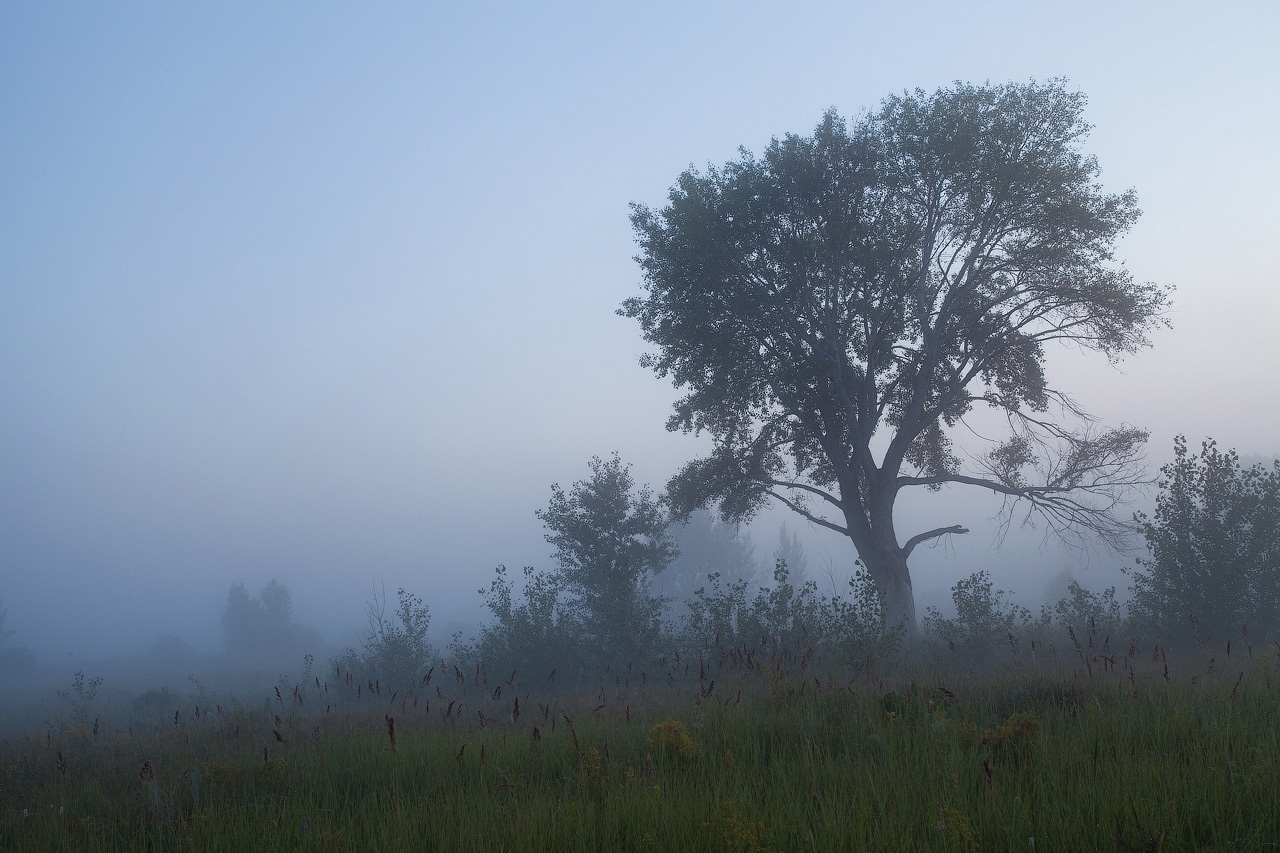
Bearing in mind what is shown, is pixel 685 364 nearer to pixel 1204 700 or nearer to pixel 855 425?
pixel 855 425

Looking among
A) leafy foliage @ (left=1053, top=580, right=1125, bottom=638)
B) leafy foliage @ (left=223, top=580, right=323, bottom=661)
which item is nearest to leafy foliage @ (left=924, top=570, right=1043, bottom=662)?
leafy foliage @ (left=1053, top=580, right=1125, bottom=638)

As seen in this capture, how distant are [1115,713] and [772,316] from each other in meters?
13.4

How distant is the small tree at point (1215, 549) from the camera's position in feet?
43.2

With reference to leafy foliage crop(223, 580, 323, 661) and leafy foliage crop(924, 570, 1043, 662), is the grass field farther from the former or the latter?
leafy foliage crop(223, 580, 323, 661)

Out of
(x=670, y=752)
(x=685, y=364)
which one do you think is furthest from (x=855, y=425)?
(x=670, y=752)

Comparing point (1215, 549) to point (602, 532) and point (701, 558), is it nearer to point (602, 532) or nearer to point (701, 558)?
point (602, 532)

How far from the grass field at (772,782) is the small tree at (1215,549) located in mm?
9081

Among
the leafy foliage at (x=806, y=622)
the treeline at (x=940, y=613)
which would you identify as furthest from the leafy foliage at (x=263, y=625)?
the leafy foliage at (x=806, y=622)

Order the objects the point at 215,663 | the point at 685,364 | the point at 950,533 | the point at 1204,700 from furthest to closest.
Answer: the point at 215,663, the point at 685,364, the point at 950,533, the point at 1204,700

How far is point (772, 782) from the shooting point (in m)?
4.01

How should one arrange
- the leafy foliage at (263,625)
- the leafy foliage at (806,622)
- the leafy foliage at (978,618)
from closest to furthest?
the leafy foliage at (806,622), the leafy foliage at (978,618), the leafy foliage at (263,625)

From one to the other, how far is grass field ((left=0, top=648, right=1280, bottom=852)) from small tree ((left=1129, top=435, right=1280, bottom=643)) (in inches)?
358

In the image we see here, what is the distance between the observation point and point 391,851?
3.32 meters

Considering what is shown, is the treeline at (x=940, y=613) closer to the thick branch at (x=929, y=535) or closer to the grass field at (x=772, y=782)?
the thick branch at (x=929, y=535)
